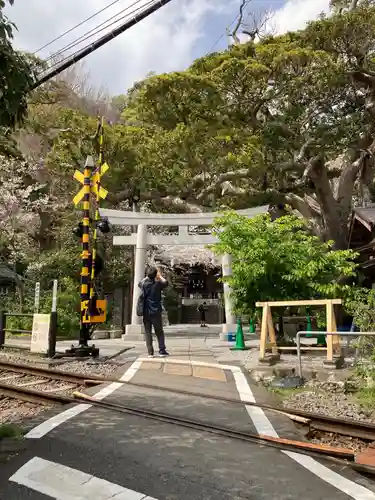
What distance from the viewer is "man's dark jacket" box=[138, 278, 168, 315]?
9.93 meters

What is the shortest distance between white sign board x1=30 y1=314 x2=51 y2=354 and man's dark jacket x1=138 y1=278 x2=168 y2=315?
2534 mm

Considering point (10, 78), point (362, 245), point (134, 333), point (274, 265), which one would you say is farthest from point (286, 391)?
point (362, 245)

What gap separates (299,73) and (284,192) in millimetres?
5618

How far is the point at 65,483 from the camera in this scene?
3369mm

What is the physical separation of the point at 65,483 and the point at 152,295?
6.64 metres

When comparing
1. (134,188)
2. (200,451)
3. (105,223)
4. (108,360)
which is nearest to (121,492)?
(200,451)

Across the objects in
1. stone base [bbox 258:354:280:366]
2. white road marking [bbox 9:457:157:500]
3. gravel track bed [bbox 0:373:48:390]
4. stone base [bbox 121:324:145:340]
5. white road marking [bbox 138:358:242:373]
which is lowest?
gravel track bed [bbox 0:373:48:390]

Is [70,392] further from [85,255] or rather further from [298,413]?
[85,255]

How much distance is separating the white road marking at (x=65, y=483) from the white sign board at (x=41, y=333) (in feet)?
24.0

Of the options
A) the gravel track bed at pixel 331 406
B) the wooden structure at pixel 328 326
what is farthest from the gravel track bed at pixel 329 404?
the wooden structure at pixel 328 326

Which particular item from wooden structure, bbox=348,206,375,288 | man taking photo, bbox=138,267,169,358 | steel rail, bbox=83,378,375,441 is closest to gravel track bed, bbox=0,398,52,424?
steel rail, bbox=83,378,375,441

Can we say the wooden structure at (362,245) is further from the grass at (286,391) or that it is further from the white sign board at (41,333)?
the white sign board at (41,333)

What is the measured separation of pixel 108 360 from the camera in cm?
1041

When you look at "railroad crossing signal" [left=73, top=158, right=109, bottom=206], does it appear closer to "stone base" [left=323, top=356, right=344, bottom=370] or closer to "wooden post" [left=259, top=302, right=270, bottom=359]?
"wooden post" [left=259, top=302, right=270, bottom=359]
